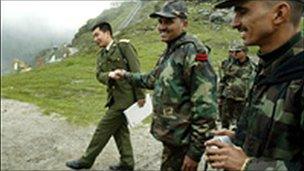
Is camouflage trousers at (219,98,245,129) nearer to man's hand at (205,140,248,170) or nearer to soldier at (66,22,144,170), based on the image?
soldier at (66,22,144,170)

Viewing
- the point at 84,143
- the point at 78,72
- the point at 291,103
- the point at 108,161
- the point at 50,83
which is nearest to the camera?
the point at 291,103

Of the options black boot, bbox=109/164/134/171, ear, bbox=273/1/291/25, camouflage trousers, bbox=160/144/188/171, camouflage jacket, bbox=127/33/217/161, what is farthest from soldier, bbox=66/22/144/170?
ear, bbox=273/1/291/25

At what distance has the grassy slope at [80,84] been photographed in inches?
558

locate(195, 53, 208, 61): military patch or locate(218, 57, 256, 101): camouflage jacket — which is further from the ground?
locate(195, 53, 208, 61): military patch

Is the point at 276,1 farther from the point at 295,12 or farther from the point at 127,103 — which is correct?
the point at 127,103

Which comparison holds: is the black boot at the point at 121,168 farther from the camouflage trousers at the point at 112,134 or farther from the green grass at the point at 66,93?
the green grass at the point at 66,93

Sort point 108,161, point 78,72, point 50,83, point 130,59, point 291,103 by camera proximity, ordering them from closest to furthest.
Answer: point 291,103
point 130,59
point 108,161
point 50,83
point 78,72

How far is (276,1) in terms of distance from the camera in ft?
7.98

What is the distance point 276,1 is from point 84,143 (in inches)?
321

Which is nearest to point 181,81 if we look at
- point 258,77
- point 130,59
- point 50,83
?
point 258,77

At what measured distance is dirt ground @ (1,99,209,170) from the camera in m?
8.91

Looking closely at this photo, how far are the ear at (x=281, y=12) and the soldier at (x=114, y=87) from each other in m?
4.20

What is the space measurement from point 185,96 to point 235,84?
4866 millimetres

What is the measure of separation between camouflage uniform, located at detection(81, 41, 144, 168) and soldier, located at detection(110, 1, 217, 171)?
2.35m
